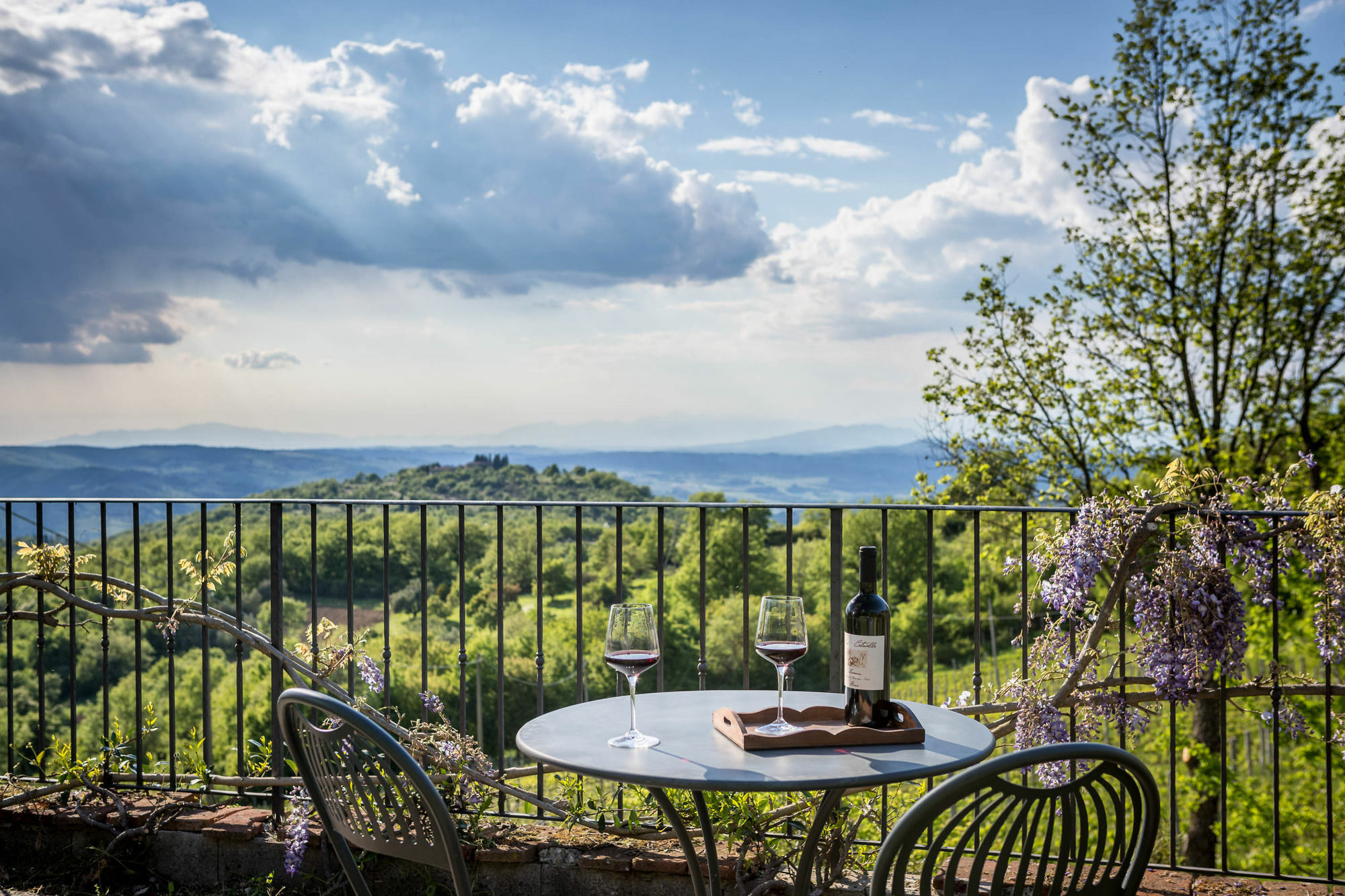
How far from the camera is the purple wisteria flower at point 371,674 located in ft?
10.5

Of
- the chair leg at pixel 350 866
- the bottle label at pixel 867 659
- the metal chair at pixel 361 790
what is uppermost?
the bottle label at pixel 867 659

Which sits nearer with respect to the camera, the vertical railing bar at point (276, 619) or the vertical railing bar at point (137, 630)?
the vertical railing bar at point (276, 619)

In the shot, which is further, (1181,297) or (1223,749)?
(1181,297)

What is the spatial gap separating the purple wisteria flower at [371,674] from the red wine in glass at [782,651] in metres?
2.00

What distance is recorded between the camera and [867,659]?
1491mm

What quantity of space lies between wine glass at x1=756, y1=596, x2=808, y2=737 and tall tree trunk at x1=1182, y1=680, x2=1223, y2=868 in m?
8.80

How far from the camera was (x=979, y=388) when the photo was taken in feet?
31.8

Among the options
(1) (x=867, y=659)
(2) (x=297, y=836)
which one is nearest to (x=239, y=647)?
(2) (x=297, y=836)

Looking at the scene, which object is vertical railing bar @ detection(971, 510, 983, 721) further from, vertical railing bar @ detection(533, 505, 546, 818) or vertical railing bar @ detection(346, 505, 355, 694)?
vertical railing bar @ detection(346, 505, 355, 694)

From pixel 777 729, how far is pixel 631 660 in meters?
0.27

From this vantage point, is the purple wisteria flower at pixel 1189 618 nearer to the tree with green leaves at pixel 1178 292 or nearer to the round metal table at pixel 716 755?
the round metal table at pixel 716 755

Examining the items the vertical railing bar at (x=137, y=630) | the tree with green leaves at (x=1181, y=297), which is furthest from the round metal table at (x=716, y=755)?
the tree with green leaves at (x=1181, y=297)

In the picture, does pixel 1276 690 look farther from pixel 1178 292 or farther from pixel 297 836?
pixel 1178 292

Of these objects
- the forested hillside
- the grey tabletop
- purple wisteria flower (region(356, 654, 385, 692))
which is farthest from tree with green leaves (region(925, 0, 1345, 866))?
the forested hillside
